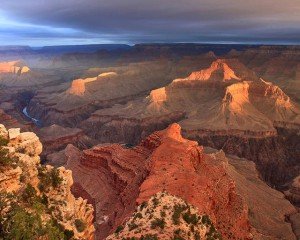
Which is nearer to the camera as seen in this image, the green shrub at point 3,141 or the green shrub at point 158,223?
the green shrub at point 3,141

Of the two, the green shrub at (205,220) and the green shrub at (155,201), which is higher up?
the green shrub at (155,201)

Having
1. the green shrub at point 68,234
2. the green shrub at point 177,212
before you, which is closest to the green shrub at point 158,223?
the green shrub at point 177,212

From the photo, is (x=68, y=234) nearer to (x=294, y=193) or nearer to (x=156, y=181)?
(x=156, y=181)

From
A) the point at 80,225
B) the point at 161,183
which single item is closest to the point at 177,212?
the point at 161,183

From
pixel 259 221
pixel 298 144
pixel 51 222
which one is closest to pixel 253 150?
pixel 298 144

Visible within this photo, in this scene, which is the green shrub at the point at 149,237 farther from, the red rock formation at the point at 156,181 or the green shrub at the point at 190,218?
the red rock formation at the point at 156,181

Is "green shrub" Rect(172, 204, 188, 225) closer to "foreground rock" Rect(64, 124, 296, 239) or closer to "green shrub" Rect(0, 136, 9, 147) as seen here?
"foreground rock" Rect(64, 124, 296, 239)

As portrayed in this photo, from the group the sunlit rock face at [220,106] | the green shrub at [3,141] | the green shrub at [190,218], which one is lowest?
the sunlit rock face at [220,106]
